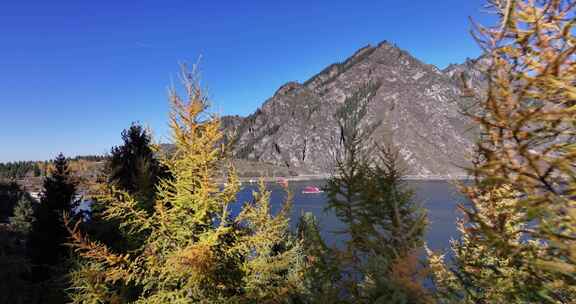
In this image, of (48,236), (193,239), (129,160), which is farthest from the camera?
(48,236)

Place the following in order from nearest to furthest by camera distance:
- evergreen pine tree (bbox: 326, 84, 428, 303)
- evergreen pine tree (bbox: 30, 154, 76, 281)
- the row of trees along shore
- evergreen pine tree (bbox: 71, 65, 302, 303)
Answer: the row of trees along shore
evergreen pine tree (bbox: 326, 84, 428, 303)
evergreen pine tree (bbox: 71, 65, 302, 303)
evergreen pine tree (bbox: 30, 154, 76, 281)

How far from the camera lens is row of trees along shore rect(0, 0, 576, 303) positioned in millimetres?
1781

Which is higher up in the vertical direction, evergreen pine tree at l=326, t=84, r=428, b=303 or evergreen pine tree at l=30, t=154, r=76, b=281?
evergreen pine tree at l=326, t=84, r=428, b=303

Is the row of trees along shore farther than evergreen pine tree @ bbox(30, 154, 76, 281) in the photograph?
No

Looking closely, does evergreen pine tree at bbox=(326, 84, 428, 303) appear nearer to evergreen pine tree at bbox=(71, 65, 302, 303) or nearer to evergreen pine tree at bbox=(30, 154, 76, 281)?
evergreen pine tree at bbox=(71, 65, 302, 303)

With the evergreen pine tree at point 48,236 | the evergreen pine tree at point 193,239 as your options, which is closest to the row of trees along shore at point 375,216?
the evergreen pine tree at point 193,239

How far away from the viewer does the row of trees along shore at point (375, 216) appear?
1.78m

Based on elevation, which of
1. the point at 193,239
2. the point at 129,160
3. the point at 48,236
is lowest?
the point at 48,236

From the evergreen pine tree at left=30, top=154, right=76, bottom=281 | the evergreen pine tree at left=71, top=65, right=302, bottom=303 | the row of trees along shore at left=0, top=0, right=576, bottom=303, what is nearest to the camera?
the row of trees along shore at left=0, top=0, right=576, bottom=303

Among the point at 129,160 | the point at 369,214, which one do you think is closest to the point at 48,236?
the point at 129,160

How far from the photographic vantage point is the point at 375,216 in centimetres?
853

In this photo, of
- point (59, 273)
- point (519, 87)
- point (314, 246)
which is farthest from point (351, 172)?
point (59, 273)

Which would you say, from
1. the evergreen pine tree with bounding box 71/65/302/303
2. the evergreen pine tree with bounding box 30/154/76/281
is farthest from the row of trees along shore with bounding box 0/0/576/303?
the evergreen pine tree with bounding box 30/154/76/281

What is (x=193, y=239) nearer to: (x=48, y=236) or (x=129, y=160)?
(x=129, y=160)
